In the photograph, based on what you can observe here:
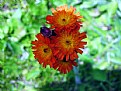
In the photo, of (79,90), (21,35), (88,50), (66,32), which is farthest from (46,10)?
(66,32)

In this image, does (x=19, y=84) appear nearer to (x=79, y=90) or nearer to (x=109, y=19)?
(x=79, y=90)

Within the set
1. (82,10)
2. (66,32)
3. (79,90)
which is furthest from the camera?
(82,10)

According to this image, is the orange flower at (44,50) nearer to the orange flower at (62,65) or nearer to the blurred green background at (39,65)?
the orange flower at (62,65)

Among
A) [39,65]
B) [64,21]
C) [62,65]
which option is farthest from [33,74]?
[64,21]

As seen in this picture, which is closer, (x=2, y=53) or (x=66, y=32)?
(x=66, y=32)

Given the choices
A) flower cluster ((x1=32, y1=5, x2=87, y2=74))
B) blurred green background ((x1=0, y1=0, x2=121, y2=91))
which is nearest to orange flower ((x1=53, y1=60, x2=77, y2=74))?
flower cluster ((x1=32, y1=5, x2=87, y2=74))

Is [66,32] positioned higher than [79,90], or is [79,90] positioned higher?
[66,32]

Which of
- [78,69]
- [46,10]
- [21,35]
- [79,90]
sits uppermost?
[46,10]
